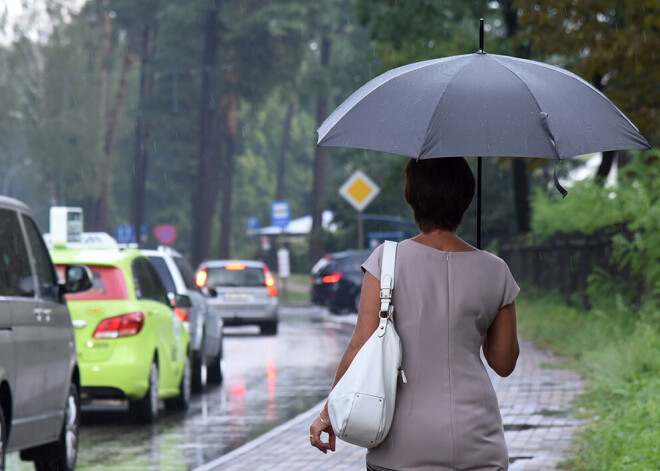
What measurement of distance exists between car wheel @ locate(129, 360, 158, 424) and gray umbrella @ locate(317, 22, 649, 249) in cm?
808

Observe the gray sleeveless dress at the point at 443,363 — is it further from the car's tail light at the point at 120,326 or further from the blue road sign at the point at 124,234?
the blue road sign at the point at 124,234

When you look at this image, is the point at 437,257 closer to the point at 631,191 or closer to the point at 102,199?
the point at 631,191

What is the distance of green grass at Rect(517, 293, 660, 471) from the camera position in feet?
29.1

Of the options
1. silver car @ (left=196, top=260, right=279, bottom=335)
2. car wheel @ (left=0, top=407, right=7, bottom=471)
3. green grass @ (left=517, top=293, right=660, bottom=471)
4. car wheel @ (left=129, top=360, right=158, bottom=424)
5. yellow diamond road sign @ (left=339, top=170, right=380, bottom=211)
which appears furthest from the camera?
yellow diamond road sign @ (left=339, top=170, right=380, bottom=211)

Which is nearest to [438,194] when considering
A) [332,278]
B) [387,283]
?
[387,283]

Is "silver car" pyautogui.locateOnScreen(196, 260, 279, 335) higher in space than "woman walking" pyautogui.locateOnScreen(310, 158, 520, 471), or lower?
lower

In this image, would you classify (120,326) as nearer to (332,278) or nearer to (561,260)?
(561,260)

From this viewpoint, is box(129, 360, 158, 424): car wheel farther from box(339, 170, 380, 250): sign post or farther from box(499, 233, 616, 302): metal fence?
box(339, 170, 380, 250): sign post

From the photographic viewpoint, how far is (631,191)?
17594 millimetres

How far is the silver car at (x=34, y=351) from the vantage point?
25.8ft

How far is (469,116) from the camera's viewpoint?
4.80 m

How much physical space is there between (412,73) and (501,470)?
1.43 meters

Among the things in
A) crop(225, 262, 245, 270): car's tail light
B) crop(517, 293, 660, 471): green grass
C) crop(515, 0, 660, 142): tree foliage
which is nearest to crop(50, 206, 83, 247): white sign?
crop(517, 293, 660, 471): green grass

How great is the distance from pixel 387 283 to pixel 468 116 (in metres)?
0.78
